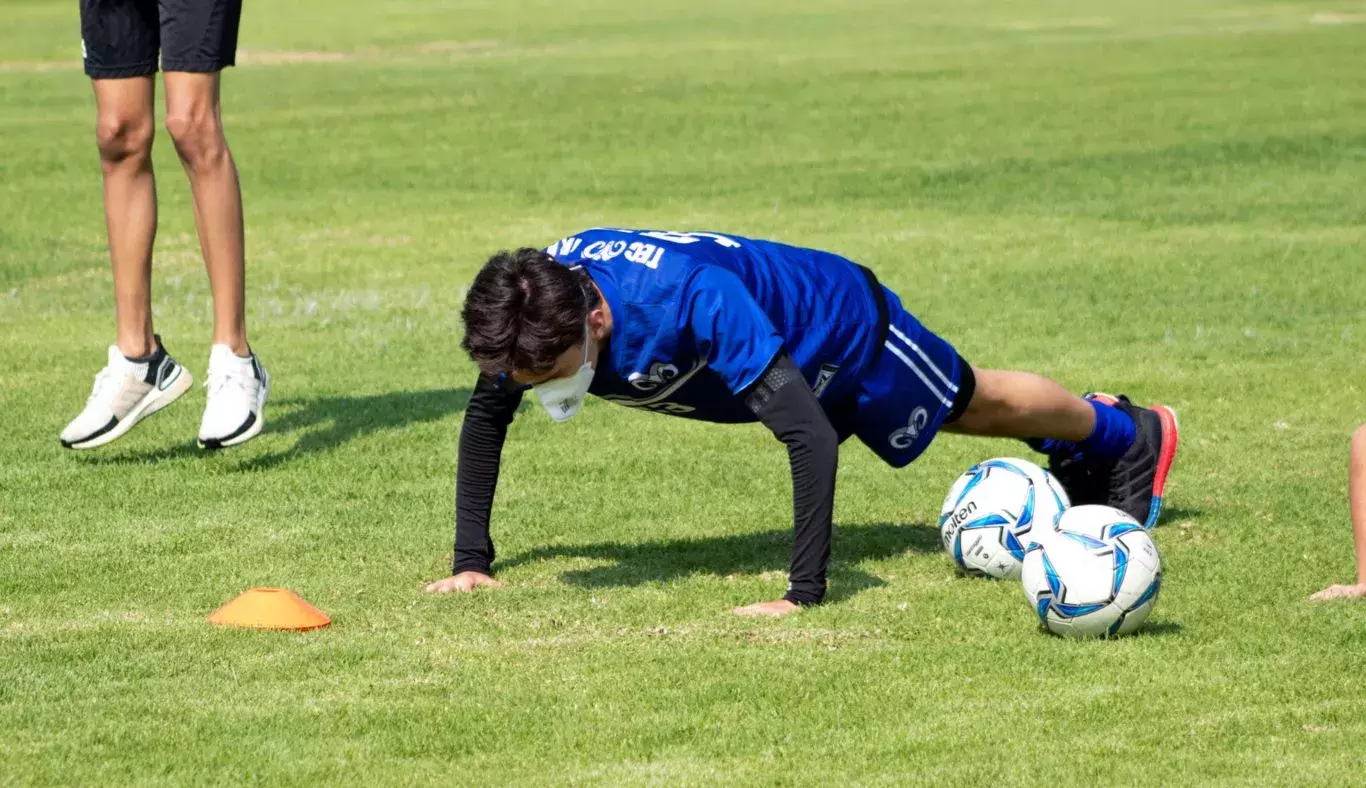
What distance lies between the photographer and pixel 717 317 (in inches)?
230

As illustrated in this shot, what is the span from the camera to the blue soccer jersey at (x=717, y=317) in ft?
19.2

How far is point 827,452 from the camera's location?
5926 mm

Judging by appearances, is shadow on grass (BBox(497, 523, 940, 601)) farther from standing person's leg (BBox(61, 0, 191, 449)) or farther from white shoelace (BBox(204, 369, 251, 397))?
standing person's leg (BBox(61, 0, 191, 449))

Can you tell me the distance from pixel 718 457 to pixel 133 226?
2.84 meters

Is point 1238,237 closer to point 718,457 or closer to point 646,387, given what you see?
point 718,457

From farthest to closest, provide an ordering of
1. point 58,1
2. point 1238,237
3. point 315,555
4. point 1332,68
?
point 58,1 < point 1332,68 < point 1238,237 < point 315,555

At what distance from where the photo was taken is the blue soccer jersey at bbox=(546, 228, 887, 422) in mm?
5867

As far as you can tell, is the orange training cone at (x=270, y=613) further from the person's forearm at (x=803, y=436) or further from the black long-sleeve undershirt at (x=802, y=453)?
the person's forearm at (x=803, y=436)

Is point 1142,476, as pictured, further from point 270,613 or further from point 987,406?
point 270,613

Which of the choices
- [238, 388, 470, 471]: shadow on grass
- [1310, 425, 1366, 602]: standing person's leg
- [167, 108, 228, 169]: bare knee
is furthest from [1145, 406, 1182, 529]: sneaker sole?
[167, 108, 228, 169]: bare knee

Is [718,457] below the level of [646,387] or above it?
below

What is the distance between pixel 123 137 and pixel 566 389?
356 cm

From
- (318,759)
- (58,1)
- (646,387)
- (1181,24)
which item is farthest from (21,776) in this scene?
(58,1)

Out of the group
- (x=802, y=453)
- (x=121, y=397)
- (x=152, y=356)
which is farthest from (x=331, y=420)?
(x=802, y=453)
